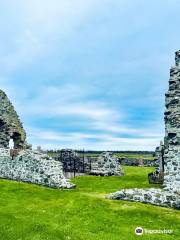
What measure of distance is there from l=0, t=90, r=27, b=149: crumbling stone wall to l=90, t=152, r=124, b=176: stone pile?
7.67m

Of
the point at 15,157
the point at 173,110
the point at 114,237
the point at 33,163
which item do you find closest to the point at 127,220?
the point at 114,237

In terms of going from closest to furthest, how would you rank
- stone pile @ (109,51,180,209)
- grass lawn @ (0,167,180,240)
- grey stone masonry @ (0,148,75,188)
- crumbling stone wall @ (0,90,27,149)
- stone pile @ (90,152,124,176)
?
1. grass lawn @ (0,167,180,240)
2. stone pile @ (109,51,180,209)
3. grey stone masonry @ (0,148,75,188)
4. crumbling stone wall @ (0,90,27,149)
5. stone pile @ (90,152,124,176)

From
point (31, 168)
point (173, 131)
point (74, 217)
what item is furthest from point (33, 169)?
point (173, 131)

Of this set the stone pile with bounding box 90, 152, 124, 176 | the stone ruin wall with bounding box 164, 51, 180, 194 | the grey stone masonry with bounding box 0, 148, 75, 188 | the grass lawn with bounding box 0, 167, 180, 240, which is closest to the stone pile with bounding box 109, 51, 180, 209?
the stone ruin wall with bounding box 164, 51, 180, 194

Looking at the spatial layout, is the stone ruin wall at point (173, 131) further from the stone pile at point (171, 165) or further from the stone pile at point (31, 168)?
the stone pile at point (31, 168)

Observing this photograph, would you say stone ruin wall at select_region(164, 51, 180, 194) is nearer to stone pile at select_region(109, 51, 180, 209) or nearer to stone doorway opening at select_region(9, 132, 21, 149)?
stone pile at select_region(109, 51, 180, 209)

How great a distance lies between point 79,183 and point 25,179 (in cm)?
454

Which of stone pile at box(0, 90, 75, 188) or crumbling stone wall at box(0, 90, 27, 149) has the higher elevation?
crumbling stone wall at box(0, 90, 27, 149)

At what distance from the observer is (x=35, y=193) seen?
2750cm

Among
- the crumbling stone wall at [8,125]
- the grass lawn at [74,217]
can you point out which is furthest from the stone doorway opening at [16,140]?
the grass lawn at [74,217]

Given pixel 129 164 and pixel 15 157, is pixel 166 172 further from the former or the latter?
pixel 129 164

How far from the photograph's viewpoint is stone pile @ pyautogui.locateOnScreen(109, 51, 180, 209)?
2377 centimetres

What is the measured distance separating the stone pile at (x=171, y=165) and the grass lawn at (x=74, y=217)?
72 cm

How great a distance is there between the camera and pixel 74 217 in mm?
21859
